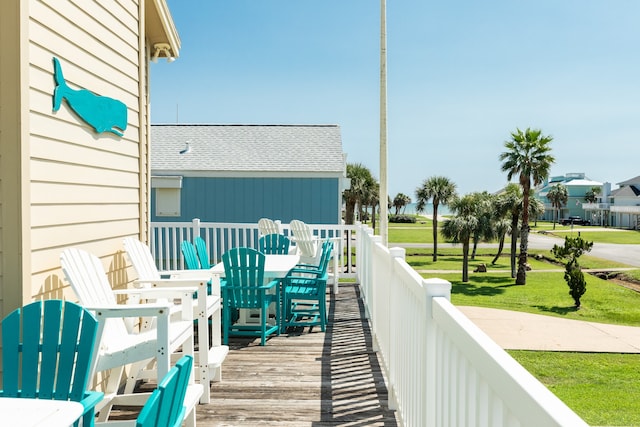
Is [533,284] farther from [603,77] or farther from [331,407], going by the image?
[603,77]

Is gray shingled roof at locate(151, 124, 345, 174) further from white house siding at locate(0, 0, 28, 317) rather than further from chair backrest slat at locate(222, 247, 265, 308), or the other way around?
white house siding at locate(0, 0, 28, 317)

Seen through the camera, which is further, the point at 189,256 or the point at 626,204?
the point at 626,204

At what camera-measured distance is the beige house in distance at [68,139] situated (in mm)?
2953

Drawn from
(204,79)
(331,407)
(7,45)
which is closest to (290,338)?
(331,407)

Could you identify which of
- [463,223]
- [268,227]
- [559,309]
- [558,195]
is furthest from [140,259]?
[558,195]

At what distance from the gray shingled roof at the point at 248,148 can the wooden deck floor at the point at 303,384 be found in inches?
362

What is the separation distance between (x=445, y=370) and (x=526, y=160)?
1440 inches

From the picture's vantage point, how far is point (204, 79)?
38438 mm

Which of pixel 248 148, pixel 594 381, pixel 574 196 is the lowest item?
pixel 594 381

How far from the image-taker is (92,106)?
3.88 meters

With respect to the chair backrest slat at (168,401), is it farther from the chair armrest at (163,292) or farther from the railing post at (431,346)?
the chair armrest at (163,292)

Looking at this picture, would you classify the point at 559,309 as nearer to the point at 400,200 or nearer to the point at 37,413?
the point at 37,413

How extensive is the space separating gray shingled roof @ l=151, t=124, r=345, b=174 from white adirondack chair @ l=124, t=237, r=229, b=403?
9.92 m

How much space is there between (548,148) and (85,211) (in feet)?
121
